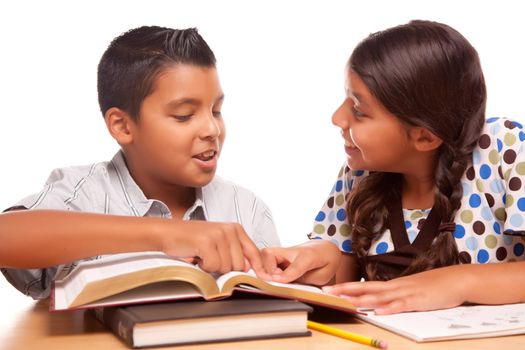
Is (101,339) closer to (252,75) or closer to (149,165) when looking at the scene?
(149,165)

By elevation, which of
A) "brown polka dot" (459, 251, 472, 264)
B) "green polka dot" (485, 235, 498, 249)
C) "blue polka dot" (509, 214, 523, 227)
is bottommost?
"brown polka dot" (459, 251, 472, 264)

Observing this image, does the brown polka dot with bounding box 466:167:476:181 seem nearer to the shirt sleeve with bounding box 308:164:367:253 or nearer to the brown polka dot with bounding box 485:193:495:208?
the brown polka dot with bounding box 485:193:495:208

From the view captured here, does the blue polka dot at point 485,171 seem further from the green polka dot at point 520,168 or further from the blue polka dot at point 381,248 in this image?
the blue polka dot at point 381,248

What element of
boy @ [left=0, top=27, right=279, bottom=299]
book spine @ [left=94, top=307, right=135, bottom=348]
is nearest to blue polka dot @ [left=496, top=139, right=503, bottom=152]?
boy @ [left=0, top=27, right=279, bottom=299]

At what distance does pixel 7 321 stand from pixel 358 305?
486 mm

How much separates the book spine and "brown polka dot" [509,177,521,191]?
0.70 metres

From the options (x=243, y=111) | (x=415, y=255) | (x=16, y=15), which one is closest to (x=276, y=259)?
(x=415, y=255)

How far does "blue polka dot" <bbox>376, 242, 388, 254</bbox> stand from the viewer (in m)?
1.40

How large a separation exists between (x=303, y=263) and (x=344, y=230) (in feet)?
1.04

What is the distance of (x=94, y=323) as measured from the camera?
1.01 metres

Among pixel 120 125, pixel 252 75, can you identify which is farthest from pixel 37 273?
pixel 252 75

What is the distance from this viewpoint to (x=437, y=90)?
4.30 ft

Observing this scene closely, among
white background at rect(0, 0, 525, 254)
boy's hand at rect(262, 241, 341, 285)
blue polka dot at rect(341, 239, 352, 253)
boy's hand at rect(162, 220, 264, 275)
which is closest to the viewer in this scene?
boy's hand at rect(162, 220, 264, 275)

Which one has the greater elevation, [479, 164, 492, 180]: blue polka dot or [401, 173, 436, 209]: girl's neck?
[479, 164, 492, 180]: blue polka dot
